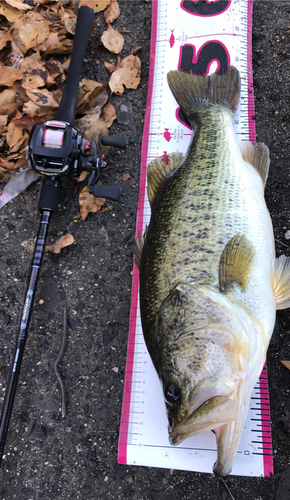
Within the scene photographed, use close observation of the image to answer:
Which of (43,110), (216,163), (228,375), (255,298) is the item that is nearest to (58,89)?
(43,110)

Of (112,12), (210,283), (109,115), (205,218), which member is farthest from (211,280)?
(112,12)

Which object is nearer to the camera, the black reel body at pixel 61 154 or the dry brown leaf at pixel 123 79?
the black reel body at pixel 61 154

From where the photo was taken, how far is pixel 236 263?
5.46 feet

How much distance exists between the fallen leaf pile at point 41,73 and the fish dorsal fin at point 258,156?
113 cm

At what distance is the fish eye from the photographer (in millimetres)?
1422

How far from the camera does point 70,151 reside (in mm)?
2031

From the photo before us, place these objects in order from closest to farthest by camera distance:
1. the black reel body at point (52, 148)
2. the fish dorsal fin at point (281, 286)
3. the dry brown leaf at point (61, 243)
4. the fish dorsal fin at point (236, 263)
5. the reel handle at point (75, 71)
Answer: the fish dorsal fin at point (236, 263)
the fish dorsal fin at point (281, 286)
the black reel body at point (52, 148)
the reel handle at point (75, 71)
the dry brown leaf at point (61, 243)

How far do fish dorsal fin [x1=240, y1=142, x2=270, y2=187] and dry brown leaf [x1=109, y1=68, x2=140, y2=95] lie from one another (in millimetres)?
1174

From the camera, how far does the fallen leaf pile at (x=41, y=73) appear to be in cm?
250

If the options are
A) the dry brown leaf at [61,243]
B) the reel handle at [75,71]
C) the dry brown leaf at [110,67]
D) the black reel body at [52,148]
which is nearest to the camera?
the black reel body at [52,148]

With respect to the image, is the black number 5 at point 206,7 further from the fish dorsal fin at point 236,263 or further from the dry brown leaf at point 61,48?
the fish dorsal fin at point 236,263

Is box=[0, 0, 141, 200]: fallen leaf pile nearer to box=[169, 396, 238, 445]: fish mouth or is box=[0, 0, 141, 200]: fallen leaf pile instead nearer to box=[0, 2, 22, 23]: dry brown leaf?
box=[0, 2, 22, 23]: dry brown leaf

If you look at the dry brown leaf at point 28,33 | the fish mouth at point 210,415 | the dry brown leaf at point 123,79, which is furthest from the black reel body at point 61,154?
the fish mouth at point 210,415

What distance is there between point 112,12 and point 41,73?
0.93 m
